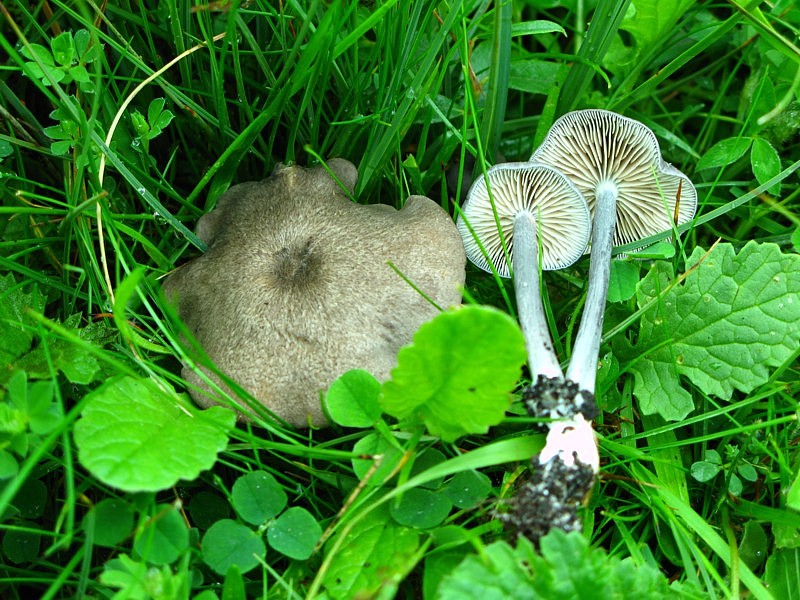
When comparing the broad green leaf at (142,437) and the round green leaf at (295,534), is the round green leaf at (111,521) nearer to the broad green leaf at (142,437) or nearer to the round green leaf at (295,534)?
the broad green leaf at (142,437)

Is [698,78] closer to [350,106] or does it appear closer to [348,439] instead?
[350,106]

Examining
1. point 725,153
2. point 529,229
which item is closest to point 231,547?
point 529,229

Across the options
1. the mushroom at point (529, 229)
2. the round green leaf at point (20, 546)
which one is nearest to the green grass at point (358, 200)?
the round green leaf at point (20, 546)

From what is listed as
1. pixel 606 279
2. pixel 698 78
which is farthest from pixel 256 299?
pixel 698 78

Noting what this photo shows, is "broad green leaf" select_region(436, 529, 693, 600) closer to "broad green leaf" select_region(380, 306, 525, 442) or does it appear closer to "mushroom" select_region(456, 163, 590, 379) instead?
"broad green leaf" select_region(380, 306, 525, 442)

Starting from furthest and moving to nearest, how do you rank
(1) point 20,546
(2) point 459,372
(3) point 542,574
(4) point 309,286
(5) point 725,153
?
(5) point 725,153 < (4) point 309,286 < (1) point 20,546 < (2) point 459,372 < (3) point 542,574

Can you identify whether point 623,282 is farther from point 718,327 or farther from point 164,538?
point 164,538
